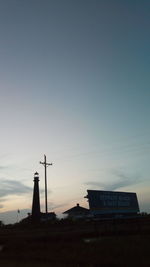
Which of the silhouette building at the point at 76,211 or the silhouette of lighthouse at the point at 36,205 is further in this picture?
the silhouette building at the point at 76,211

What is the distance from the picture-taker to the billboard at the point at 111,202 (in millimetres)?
45938

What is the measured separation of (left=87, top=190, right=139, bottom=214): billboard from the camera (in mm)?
45938

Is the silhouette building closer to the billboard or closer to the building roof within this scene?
the building roof

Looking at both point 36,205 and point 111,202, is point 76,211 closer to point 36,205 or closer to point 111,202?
point 36,205

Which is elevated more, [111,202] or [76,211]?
[76,211]

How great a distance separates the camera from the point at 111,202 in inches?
1928

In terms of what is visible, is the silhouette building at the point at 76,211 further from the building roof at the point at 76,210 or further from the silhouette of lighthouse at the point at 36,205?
the silhouette of lighthouse at the point at 36,205

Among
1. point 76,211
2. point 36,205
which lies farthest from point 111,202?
point 76,211

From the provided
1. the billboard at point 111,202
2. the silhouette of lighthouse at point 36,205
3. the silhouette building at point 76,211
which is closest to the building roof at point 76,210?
the silhouette building at point 76,211

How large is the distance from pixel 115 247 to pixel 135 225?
2228 cm

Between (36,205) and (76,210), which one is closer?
(36,205)

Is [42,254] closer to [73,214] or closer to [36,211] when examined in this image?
[36,211]

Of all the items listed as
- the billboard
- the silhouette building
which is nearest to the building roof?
the silhouette building

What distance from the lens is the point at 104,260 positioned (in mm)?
18453
